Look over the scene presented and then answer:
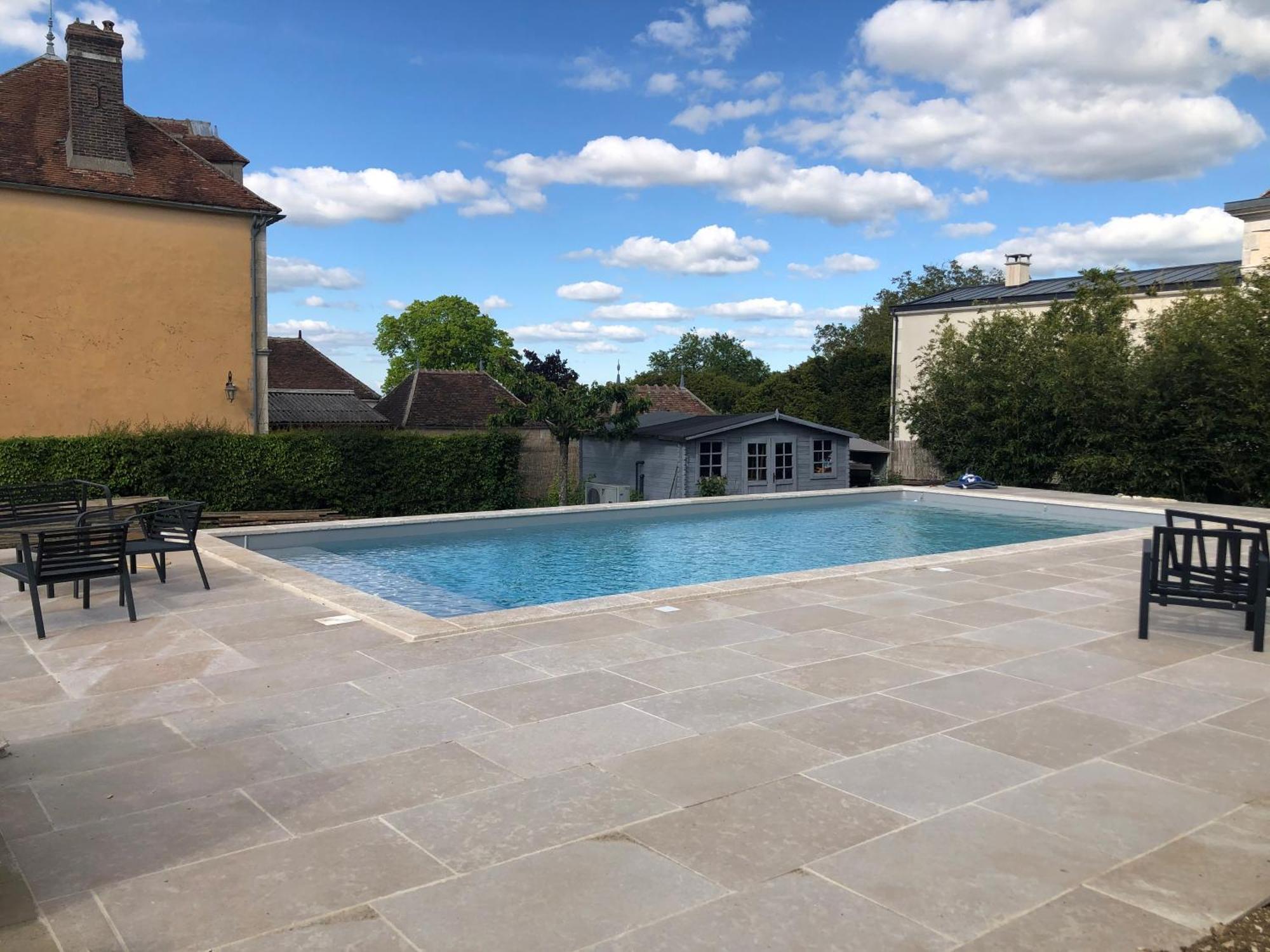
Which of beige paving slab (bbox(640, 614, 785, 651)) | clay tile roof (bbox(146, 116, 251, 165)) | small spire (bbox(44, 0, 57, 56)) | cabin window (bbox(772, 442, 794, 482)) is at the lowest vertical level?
beige paving slab (bbox(640, 614, 785, 651))

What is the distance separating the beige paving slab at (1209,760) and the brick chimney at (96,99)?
19.2 m

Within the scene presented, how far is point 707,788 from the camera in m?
4.02

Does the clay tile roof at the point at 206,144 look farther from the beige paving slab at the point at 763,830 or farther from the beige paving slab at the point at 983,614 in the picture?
the beige paving slab at the point at 763,830

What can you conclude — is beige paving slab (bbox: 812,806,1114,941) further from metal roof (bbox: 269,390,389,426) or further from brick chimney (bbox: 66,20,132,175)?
metal roof (bbox: 269,390,389,426)

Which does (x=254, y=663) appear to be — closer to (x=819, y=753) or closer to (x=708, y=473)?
(x=819, y=753)

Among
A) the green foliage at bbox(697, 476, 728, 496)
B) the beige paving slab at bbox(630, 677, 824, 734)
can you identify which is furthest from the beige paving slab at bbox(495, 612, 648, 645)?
the green foliage at bbox(697, 476, 728, 496)

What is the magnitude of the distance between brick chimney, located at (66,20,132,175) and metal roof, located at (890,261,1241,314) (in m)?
21.6

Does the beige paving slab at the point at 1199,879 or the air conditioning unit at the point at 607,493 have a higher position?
the air conditioning unit at the point at 607,493

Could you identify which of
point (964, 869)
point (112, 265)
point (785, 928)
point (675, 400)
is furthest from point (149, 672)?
point (675, 400)

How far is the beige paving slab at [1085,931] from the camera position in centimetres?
287

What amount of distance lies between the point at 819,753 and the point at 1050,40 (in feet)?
42.7

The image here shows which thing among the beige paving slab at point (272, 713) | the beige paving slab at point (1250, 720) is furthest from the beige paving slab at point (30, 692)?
the beige paving slab at point (1250, 720)

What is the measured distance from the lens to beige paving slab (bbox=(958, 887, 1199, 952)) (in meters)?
2.87

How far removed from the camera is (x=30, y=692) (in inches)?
208
